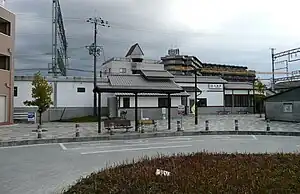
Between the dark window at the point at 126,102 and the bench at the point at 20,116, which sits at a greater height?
the dark window at the point at 126,102

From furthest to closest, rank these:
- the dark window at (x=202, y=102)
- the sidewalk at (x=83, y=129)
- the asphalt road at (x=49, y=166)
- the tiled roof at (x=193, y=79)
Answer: the dark window at (x=202, y=102) → the tiled roof at (x=193, y=79) → the sidewalk at (x=83, y=129) → the asphalt road at (x=49, y=166)

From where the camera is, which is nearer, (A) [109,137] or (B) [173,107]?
(A) [109,137]

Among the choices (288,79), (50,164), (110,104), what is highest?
(288,79)

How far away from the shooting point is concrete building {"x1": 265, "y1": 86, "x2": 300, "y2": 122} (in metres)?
29.7

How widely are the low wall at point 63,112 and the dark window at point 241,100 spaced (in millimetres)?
21507

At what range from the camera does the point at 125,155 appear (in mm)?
12398

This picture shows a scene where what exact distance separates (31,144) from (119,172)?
11263mm

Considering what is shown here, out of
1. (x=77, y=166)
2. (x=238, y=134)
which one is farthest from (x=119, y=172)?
(x=238, y=134)

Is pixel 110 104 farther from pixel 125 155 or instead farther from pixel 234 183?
pixel 234 183

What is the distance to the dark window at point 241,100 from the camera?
5202cm

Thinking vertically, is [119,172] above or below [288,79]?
below

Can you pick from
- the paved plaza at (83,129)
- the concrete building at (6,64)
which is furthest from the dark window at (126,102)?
the concrete building at (6,64)

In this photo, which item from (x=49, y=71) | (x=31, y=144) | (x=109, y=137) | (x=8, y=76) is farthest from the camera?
(x=49, y=71)

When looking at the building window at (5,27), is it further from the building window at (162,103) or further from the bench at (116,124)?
the building window at (162,103)
